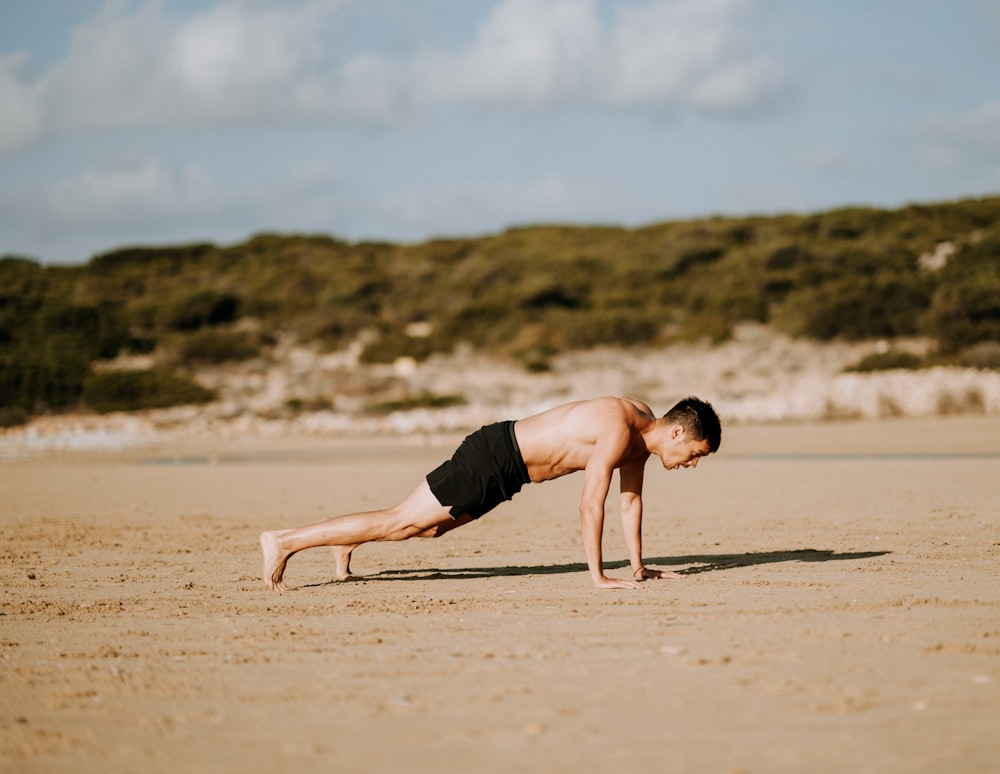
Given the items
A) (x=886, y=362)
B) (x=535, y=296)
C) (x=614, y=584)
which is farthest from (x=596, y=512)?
(x=535, y=296)

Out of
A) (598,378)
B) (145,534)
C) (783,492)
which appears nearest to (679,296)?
(598,378)

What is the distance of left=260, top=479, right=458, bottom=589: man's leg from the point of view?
6477mm

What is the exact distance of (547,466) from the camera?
6.55 m

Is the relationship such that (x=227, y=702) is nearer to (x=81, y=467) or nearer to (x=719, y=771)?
(x=719, y=771)

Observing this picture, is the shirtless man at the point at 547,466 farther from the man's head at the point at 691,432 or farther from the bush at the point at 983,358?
the bush at the point at 983,358

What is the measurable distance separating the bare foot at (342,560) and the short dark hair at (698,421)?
206 centimetres

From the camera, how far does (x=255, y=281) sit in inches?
2057

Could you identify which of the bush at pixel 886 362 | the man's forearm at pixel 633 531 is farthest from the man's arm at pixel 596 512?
the bush at pixel 886 362

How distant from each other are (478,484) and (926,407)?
17.4 metres

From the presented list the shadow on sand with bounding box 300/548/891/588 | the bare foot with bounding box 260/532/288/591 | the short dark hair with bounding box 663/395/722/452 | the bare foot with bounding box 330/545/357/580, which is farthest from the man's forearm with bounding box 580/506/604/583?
the bare foot with bounding box 260/532/288/591

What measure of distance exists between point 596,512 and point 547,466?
17.1 inches

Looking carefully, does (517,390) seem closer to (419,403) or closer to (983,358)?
(419,403)

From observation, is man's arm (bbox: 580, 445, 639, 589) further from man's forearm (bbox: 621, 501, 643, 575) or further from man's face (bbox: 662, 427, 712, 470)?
man's face (bbox: 662, 427, 712, 470)

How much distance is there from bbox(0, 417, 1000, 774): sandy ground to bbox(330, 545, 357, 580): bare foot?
203 millimetres
